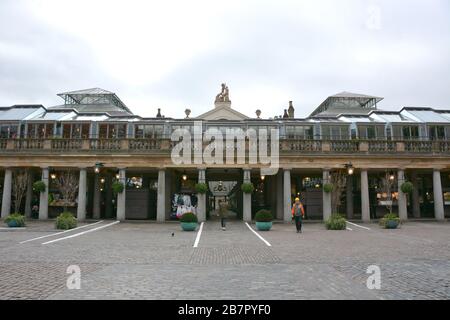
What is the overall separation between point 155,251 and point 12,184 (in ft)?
79.3

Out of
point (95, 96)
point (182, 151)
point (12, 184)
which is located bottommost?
point (12, 184)

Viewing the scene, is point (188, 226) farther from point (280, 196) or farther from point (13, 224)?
point (280, 196)

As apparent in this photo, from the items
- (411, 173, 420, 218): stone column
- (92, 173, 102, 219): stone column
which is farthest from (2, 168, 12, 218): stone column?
(411, 173, 420, 218): stone column

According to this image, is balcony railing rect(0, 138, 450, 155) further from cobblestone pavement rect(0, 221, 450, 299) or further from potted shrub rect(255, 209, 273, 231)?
cobblestone pavement rect(0, 221, 450, 299)

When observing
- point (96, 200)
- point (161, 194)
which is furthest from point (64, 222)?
point (96, 200)

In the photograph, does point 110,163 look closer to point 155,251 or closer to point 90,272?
point 155,251

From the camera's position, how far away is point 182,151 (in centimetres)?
2869

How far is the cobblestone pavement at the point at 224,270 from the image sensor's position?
23.8ft

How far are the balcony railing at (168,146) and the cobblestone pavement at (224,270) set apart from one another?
45.2ft

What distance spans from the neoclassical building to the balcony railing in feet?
0.27

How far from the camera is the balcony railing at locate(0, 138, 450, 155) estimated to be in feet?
95.0
